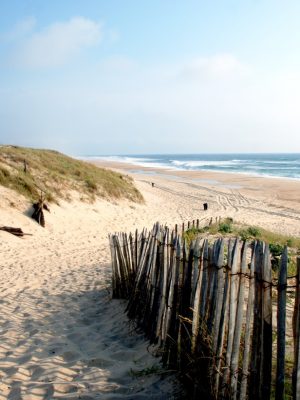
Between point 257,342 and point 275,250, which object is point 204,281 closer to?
point 257,342

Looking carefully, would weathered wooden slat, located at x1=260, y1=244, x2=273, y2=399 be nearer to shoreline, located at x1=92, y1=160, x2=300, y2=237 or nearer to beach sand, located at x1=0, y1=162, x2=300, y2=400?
beach sand, located at x1=0, y1=162, x2=300, y2=400

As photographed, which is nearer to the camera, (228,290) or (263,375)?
(263,375)

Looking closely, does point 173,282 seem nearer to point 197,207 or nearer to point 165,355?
point 165,355

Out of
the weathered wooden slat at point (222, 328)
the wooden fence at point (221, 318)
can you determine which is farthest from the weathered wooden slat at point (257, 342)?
the weathered wooden slat at point (222, 328)

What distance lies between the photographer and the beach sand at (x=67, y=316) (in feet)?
13.9

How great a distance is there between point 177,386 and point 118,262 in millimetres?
3476

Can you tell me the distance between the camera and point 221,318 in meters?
3.67

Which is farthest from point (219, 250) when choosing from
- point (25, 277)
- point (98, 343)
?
point (25, 277)

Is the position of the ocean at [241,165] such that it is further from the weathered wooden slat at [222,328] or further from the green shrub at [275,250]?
the weathered wooden slat at [222,328]

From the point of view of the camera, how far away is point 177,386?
4.02m

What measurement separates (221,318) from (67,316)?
3.59 m

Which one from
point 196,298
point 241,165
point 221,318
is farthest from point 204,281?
point 241,165

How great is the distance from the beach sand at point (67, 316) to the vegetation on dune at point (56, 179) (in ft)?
2.85

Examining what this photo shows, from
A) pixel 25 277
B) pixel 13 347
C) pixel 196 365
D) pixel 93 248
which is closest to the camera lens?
pixel 196 365
